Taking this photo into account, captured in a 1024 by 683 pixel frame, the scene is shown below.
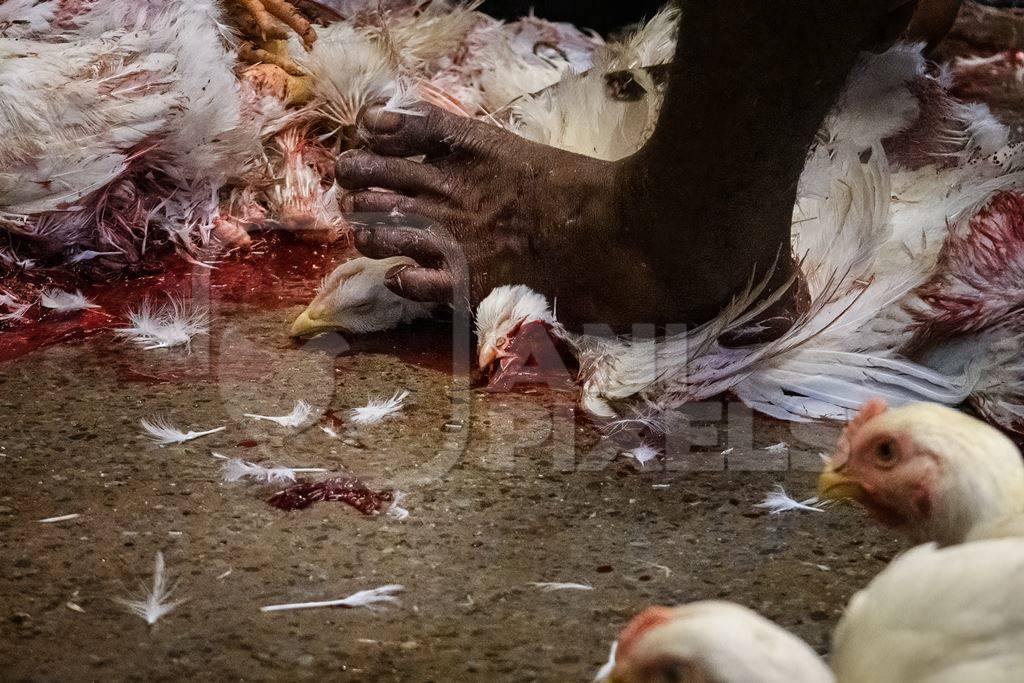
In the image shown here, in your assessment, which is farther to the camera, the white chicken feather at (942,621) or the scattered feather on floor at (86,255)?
the scattered feather on floor at (86,255)

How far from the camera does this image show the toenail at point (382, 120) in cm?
213

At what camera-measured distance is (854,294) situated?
196 centimetres

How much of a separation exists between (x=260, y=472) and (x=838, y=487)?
0.82m

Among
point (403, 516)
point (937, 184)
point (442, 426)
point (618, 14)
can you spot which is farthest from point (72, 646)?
point (618, 14)

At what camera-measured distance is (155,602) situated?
1.31 m

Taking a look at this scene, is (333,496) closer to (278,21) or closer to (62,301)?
(62,301)

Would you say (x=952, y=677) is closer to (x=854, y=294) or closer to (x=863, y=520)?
(x=863, y=520)

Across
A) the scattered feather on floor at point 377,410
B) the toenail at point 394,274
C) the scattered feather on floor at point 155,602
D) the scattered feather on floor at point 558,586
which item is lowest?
the scattered feather on floor at point 377,410

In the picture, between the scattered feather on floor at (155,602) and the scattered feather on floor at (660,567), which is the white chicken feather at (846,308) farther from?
the scattered feather on floor at (155,602)

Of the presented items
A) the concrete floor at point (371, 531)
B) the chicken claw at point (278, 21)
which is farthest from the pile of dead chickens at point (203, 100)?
the concrete floor at point (371, 531)

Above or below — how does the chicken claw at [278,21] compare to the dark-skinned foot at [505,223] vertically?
above

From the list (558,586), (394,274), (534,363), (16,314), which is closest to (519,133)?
(394,274)

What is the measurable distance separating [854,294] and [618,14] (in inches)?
59.2

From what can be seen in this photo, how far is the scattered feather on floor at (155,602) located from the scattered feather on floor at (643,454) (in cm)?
73
